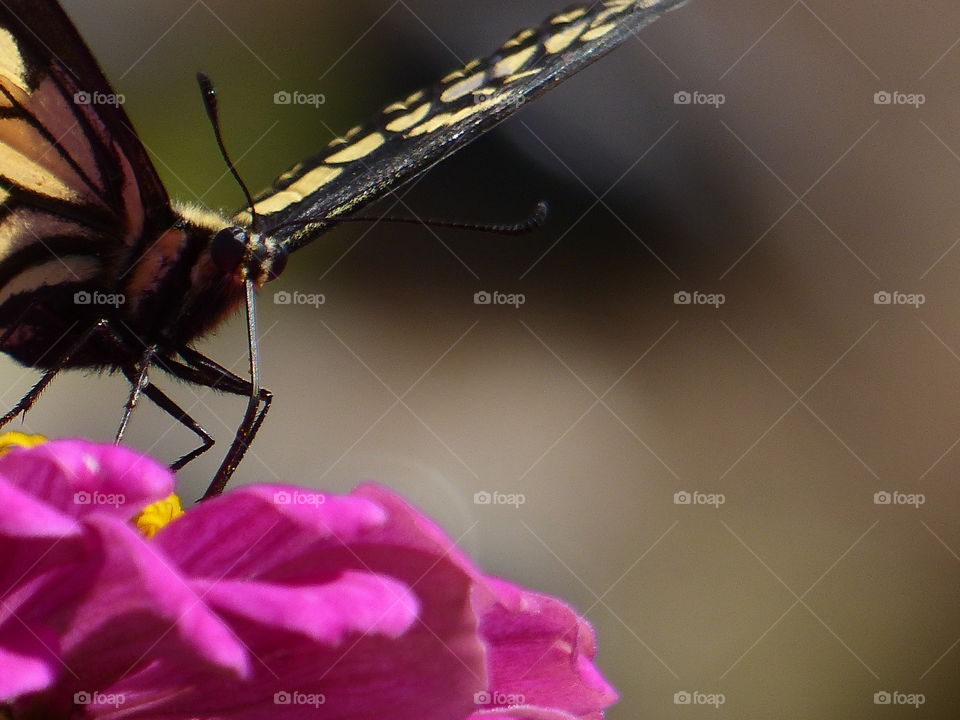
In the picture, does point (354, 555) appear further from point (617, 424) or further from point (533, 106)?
point (533, 106)

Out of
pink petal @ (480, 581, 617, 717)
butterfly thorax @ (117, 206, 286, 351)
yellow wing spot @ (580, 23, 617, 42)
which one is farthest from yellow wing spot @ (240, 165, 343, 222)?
pink petal @ (480, 581, 617, 717)

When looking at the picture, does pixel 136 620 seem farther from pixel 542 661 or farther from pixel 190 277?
pixel 190 277

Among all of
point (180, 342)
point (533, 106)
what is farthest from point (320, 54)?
point (180, 342)

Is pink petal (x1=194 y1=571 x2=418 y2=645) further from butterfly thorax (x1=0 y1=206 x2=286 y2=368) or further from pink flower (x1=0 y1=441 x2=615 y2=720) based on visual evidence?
butterfly thorax (x1=0 y1=206 x2=286 y2=368)

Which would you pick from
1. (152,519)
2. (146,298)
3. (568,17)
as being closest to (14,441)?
(152,519)

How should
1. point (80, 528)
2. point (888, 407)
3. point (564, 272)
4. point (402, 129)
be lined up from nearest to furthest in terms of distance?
point (80, 528)
point (402, 129)
point (888, 407)
point (564, 272)
